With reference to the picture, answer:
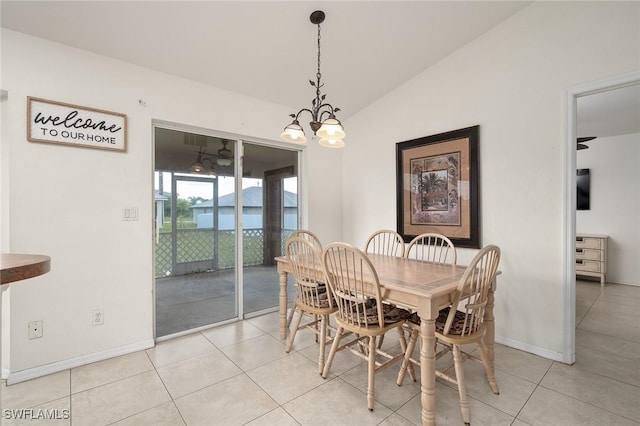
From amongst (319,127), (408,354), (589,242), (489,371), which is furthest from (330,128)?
(589,242)

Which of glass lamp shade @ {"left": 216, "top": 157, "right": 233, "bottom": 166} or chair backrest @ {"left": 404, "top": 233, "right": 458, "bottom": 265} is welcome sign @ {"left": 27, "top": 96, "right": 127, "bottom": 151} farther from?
chair backrest @ {"left": 404, "top": 233, "right": 458, "bottom": 265}

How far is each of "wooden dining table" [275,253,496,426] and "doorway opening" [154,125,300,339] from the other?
170cm

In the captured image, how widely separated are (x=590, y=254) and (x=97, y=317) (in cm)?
644

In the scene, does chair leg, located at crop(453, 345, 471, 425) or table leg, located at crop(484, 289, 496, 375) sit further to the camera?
table leg, located at crop(484, 289, 496, 375)

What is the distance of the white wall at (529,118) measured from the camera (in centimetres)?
227

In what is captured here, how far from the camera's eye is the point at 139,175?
8.75 feet

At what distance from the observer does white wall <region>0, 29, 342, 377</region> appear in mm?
2184

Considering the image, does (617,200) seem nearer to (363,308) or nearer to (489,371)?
(489,371)

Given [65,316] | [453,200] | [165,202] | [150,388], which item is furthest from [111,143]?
[453,200]

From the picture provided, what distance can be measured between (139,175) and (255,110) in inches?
55.8

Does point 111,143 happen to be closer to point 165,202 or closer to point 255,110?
point 165,202

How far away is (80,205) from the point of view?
7.88ft

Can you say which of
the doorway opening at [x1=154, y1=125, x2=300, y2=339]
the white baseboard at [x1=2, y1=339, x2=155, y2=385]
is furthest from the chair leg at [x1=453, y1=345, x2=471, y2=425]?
the white baseboard at [x1=2, y1=339, x2=155, y2=385]

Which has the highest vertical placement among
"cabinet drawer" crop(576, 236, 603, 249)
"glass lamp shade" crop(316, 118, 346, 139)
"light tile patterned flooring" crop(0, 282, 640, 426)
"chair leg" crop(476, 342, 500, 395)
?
"glass lamp shade" crop(316, 118, 346, 139)
